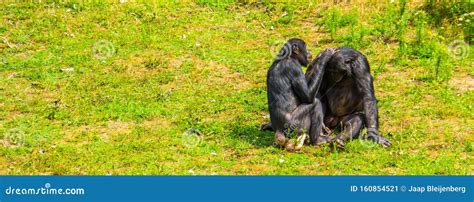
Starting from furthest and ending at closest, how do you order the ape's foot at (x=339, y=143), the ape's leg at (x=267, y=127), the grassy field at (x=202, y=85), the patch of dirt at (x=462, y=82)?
the patch of dirt at (x=462, y=82) < the ape's leg at (x=267, y=127) < the ape's foot at (x=339, y=143) < the grassy field at (x=202, y=85)

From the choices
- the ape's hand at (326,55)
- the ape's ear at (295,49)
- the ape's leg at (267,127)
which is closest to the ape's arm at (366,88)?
the ape's hand at (326,55)

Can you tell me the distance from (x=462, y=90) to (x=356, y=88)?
2769 mm

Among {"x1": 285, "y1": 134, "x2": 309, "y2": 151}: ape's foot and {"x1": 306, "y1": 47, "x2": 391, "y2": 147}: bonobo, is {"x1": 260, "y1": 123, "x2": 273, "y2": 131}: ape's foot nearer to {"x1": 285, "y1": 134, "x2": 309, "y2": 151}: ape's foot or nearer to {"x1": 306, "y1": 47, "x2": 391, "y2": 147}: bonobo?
{"x1": 306, "y1": 47, "x2": 391, "y2": 147}: bonobo

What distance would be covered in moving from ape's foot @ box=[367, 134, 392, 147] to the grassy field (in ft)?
0.40

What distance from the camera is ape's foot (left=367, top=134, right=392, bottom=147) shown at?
1209 cm

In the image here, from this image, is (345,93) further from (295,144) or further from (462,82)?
(462,82)

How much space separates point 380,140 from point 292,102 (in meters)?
1.36

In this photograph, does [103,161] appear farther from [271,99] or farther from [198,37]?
[198,37]

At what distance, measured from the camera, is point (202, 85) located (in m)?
15.4

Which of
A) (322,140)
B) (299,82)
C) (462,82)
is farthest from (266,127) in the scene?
(462,82)

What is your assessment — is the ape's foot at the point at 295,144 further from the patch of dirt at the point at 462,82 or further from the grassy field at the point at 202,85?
the patch of dirt at the point at 462,82

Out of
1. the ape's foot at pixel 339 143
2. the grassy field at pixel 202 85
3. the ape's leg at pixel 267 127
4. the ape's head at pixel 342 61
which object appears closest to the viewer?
the grassy field at pixel 202 85

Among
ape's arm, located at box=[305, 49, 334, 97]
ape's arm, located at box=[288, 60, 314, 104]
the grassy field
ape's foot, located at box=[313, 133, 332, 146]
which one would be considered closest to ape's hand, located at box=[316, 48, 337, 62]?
ape's arm, located at box=[305, 49, 334, 97]

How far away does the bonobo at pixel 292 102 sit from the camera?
1205 cm
